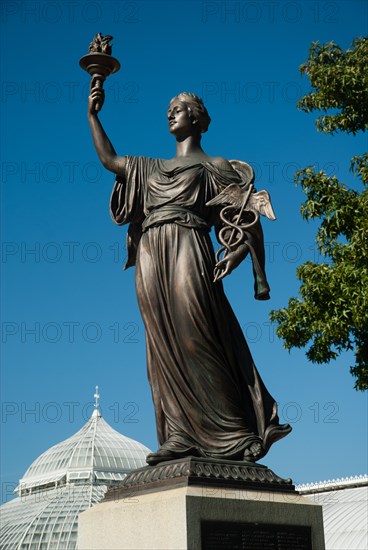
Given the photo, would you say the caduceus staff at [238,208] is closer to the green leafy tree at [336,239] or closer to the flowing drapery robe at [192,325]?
the flowing drapery robe at [192,325]

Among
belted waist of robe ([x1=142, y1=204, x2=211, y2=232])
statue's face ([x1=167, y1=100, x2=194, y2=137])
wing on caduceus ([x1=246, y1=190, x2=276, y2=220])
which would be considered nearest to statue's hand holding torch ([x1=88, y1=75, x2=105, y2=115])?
statue's face ([x1=167, y1=100, x2=194, y2=137])

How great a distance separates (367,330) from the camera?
1417cm

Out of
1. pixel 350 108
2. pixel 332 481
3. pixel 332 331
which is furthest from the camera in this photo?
pixel 332 481

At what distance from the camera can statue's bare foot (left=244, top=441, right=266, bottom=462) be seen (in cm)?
726

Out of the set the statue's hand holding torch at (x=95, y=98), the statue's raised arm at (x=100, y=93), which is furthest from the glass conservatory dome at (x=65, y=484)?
the statue's hand holding torch at (x=95, y=98)

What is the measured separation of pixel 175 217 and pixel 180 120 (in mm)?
1214

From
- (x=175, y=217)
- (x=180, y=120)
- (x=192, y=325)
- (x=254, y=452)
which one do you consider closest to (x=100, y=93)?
(x=180, y=120)

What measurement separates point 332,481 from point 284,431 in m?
27.0

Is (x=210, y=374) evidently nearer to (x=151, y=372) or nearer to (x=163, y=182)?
(x=151, y=372)

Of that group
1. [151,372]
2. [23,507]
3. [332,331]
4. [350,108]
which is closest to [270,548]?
[151,372]

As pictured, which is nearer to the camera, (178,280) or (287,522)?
(287,522)

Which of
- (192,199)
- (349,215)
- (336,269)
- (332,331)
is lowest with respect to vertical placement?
(192,199)

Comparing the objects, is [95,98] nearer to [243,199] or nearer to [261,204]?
[243,199]

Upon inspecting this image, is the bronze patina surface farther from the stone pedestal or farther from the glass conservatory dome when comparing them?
the glass conservatory dome
